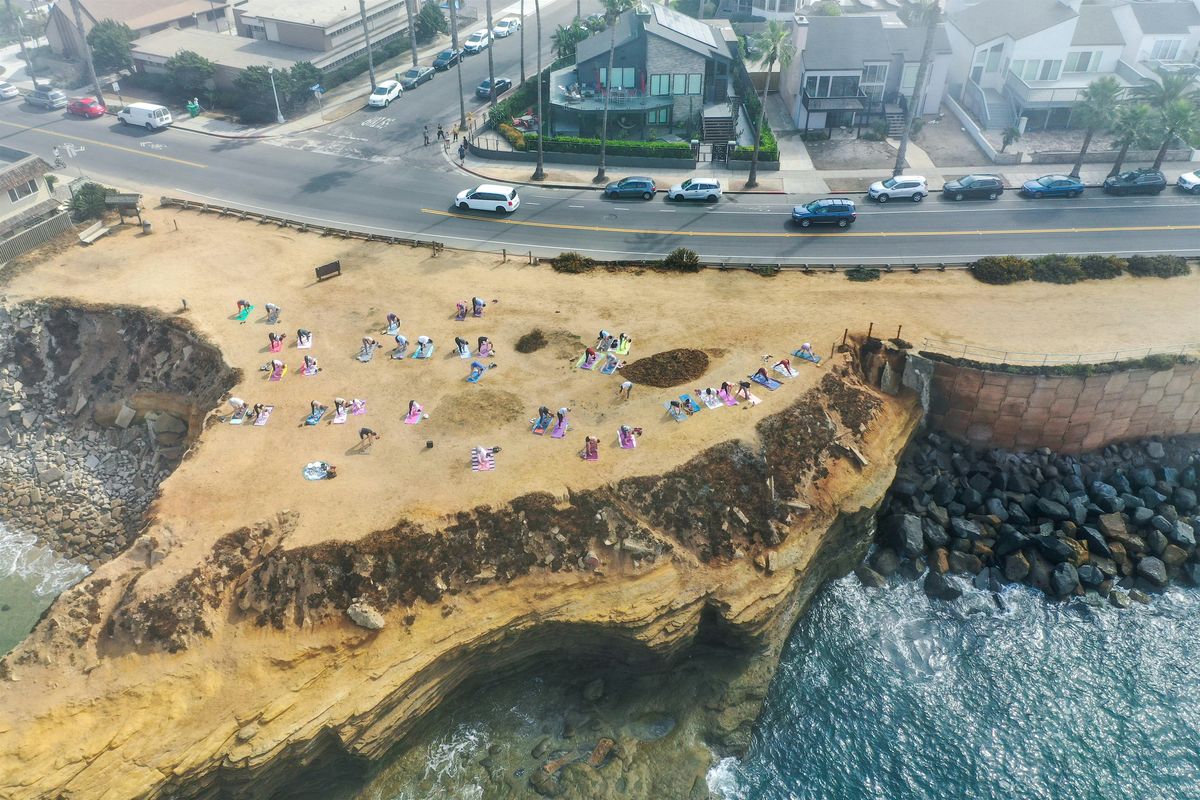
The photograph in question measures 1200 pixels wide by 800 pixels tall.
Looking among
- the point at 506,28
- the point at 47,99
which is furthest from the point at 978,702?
the point at 47,99

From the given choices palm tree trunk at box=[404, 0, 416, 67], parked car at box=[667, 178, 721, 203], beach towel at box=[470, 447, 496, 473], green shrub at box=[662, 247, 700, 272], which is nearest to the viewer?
beach towel at box=[470, 447, 496, 473]

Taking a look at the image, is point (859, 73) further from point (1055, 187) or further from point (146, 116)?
point (146, 116)

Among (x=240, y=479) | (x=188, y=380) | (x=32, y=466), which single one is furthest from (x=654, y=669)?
(x=32, y=466)

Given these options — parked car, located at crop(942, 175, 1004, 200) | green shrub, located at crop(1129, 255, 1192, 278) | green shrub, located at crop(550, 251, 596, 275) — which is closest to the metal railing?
green shrub, located at crop(1129, 255, 1192, 278)

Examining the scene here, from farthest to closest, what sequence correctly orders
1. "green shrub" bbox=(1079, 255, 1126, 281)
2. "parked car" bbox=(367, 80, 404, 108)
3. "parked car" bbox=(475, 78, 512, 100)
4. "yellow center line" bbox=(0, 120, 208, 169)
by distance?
"parked car" bbox=(475, 78, 512, 100)
"parked car" bbox=(367, 80, 404, 108)
"yellow center line" bbox=(0, 120, 208, 169)
"green shrub" bbox=(1079, 255, 1126, 281)

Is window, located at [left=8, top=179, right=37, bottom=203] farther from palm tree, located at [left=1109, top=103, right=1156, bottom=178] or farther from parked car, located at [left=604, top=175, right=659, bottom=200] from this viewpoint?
palm tree, located at [left=1109, top=103, right=1156, bottom=178]

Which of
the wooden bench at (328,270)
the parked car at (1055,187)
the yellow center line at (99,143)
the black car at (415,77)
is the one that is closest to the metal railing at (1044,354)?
the parked car at (1055,187)
